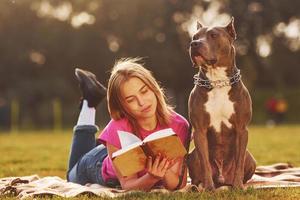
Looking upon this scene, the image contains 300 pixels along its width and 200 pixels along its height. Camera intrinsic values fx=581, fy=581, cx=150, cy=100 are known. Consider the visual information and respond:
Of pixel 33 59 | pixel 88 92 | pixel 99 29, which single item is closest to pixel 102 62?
pixel 99 29

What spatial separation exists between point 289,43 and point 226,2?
11.3 meters

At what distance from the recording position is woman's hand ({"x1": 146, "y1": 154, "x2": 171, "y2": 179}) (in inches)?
205

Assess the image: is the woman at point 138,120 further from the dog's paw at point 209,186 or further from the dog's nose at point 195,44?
the dog's nose at point 195,44

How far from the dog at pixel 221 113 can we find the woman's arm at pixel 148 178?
0.46 metres

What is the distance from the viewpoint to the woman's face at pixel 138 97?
221 inches

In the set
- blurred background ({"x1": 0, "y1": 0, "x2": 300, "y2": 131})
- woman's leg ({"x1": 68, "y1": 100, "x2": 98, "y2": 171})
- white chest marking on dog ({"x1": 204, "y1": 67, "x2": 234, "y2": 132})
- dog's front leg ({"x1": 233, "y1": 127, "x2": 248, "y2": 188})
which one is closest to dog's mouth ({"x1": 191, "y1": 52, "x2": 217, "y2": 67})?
white chest marking on dog ({"x1": 204, "y1": 67, "x2": 234, "y2": 132})

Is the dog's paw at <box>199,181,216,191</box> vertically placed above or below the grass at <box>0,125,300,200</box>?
above

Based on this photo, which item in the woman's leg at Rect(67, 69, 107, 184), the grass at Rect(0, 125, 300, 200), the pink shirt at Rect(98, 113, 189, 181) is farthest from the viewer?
the woman's leg at Rect(67, 69, 107, 184)

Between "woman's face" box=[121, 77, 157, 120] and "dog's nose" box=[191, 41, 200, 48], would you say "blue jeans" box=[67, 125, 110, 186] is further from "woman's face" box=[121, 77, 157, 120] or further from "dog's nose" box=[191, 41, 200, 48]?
"dog's nose" box=[191, 41, 200, 48]

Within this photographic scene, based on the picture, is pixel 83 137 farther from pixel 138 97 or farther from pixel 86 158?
pixel 138 97

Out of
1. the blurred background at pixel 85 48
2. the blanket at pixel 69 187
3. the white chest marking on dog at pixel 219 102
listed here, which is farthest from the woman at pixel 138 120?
the blurred background at pixel 85 48

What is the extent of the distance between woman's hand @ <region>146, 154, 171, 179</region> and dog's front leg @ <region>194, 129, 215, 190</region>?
1.33 feet

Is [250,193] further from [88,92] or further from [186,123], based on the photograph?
[88,92]

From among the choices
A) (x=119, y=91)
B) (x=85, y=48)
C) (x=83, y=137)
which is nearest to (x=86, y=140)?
(x=83, y=137)
